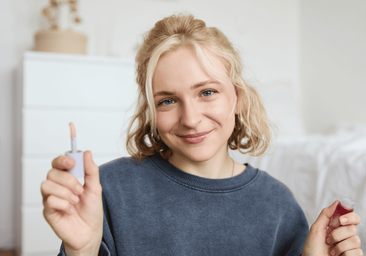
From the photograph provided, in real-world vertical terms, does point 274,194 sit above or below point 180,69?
below

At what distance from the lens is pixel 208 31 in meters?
0.90

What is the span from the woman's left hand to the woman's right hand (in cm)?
46

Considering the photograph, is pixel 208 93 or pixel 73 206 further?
pixel 208 93

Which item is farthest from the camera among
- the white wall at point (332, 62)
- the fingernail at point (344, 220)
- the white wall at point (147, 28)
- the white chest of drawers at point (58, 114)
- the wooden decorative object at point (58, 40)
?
the white wall at point (332, 62)

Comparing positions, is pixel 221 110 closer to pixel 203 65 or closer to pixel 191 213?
pixel 203 65

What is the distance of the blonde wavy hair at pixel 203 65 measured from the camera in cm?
84

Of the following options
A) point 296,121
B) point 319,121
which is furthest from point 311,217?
point 319,121

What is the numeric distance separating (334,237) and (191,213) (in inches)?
13.4

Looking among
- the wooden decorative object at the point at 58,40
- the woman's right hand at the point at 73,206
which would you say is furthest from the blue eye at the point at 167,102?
the wooden decorative object at the point at 58,40

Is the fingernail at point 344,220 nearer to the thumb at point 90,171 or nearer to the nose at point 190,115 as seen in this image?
the nose at point 190,115

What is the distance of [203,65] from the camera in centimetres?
82

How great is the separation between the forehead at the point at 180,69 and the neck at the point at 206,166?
22 centimetres

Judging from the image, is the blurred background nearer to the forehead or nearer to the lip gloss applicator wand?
the forehead

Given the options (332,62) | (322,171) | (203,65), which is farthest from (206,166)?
(332,62)
